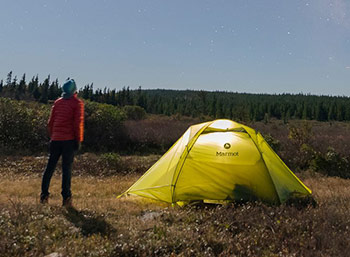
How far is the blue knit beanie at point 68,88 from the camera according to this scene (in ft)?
17.0

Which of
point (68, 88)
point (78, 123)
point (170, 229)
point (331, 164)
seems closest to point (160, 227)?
point (170, 229)

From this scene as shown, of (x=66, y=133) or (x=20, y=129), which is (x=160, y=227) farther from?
(x=20, y=129)

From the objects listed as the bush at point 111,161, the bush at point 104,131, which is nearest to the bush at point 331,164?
Answer: the bush at point 111,161

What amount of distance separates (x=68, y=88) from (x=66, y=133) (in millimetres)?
847

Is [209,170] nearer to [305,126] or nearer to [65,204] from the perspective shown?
[65,204]

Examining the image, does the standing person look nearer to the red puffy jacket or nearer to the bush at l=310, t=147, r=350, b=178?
the red puffy jacket

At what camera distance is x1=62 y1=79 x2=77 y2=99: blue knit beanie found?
5.18 m

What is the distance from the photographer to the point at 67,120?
514 centimetres

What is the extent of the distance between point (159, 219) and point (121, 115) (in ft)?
46.2

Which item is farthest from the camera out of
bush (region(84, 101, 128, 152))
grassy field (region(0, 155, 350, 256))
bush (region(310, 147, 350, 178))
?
bush (region(84, 101, 128, 152))

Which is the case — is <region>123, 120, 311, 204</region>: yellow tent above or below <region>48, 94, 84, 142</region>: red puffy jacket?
below

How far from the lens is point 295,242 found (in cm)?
381

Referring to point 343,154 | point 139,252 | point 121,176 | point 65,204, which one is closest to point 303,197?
point 139,252

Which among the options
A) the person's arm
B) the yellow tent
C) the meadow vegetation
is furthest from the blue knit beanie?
the yellow tent
